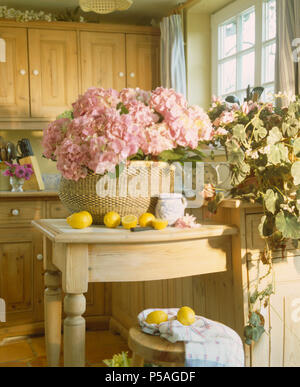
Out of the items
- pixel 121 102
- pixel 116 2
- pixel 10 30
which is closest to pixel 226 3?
pixel 116 2

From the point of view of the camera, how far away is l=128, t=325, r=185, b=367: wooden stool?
1.42 meters

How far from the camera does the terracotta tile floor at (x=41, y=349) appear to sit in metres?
2.71

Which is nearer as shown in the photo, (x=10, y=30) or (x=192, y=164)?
(x=192, y=164)

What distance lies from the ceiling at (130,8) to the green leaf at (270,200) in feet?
9.31

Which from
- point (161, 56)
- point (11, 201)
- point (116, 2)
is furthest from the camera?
point (161, 56)

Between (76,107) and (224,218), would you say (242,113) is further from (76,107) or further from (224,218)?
(76,107)

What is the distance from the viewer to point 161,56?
409cm

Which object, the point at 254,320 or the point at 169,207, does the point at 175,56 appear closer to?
the point at 169,207

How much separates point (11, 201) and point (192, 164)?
5.78 feet

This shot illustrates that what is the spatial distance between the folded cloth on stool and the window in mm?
2110

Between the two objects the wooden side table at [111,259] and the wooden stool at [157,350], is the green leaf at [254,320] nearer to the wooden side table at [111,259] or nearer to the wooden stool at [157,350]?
the wooden side table at [111,259]

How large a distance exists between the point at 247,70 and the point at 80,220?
8.10ft

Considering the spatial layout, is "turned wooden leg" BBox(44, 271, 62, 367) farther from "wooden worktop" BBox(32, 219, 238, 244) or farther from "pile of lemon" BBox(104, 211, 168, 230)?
"pile of lemon" BBox(104, 211, 168, 230)

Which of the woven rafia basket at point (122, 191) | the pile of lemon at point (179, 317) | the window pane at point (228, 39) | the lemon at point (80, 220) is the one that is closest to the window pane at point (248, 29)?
the window pane at point (228, 39)
